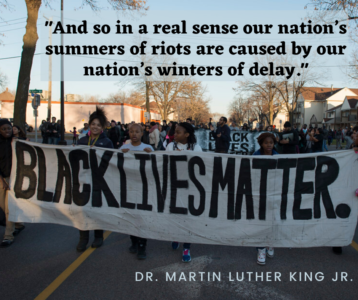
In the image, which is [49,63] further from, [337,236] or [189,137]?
[337,236]

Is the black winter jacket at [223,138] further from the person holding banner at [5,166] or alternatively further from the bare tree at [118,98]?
the bare tree at [118,98]

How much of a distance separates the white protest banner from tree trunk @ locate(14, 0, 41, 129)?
776 centimetres

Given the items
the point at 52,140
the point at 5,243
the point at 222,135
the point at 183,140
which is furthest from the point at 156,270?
the point at 52,140

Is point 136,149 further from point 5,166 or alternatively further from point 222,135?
point 222,135

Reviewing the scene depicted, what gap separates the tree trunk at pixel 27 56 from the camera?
10.5 m

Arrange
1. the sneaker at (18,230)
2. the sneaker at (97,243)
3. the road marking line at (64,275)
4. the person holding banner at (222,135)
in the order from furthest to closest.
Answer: the person holding banner at (222,135), the sneaker at (18,230), the sneaker at (97,243), the road marking line at (64,275)

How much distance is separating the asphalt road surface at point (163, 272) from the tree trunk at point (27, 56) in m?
7.35

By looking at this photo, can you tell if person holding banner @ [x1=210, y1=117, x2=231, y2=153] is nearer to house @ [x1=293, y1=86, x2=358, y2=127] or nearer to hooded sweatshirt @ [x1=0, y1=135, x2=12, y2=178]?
hooded sweatshirt @ [x1=0, y1=135, x2=12, y2=178]

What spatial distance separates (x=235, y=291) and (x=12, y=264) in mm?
2746

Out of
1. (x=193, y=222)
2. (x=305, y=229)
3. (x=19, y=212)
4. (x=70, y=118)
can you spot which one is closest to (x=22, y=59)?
(x=19, y=212)

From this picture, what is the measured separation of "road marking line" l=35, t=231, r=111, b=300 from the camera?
10.4 ft

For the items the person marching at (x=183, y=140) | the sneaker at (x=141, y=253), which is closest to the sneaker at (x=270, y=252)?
the person marching at (x=183, y=140)

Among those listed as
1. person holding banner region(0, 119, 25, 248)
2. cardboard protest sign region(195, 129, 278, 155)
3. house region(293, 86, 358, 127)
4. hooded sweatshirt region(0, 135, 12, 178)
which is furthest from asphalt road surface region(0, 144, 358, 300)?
house region(293, 86, 358, 127)

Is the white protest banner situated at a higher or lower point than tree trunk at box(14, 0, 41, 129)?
lower
